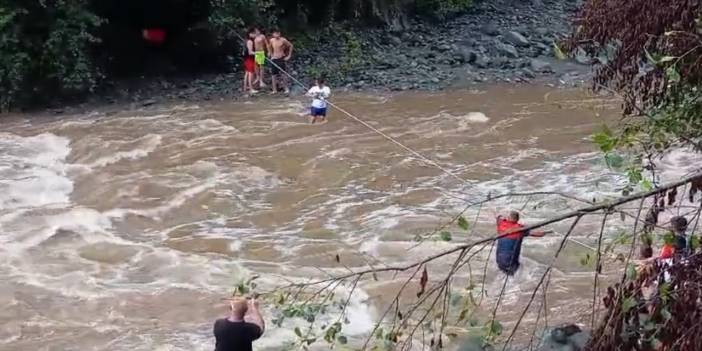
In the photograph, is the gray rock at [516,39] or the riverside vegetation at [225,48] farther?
the gray rock at [516,39]

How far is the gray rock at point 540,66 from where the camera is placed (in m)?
23.3

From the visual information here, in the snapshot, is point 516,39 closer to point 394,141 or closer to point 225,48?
point 225,48

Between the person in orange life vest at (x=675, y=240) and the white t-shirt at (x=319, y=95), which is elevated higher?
the person in orange life vest at (x=675, y=240)

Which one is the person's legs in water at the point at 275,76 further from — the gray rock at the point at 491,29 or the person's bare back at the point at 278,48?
the gray rock at the point at 491,29

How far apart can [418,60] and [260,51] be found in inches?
194

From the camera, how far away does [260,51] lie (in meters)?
20.8

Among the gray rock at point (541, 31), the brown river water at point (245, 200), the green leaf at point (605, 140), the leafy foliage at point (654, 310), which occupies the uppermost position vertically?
the green leaf at point (605, 140)

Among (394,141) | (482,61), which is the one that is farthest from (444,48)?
(394,141)

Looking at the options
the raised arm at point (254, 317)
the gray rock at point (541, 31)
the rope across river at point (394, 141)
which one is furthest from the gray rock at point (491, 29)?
the raised arm at point (254, 317)

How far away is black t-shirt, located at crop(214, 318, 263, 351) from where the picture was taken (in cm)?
743

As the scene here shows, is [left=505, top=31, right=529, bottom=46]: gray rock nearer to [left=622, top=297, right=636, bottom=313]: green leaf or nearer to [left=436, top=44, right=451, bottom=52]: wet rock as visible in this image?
[left=436, top=44, right=451, bottom=52]: wet rock

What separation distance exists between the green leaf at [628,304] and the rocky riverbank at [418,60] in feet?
58.7

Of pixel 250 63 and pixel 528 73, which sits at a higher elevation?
pixel 250 63

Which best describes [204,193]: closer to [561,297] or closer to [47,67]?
[561,297]
